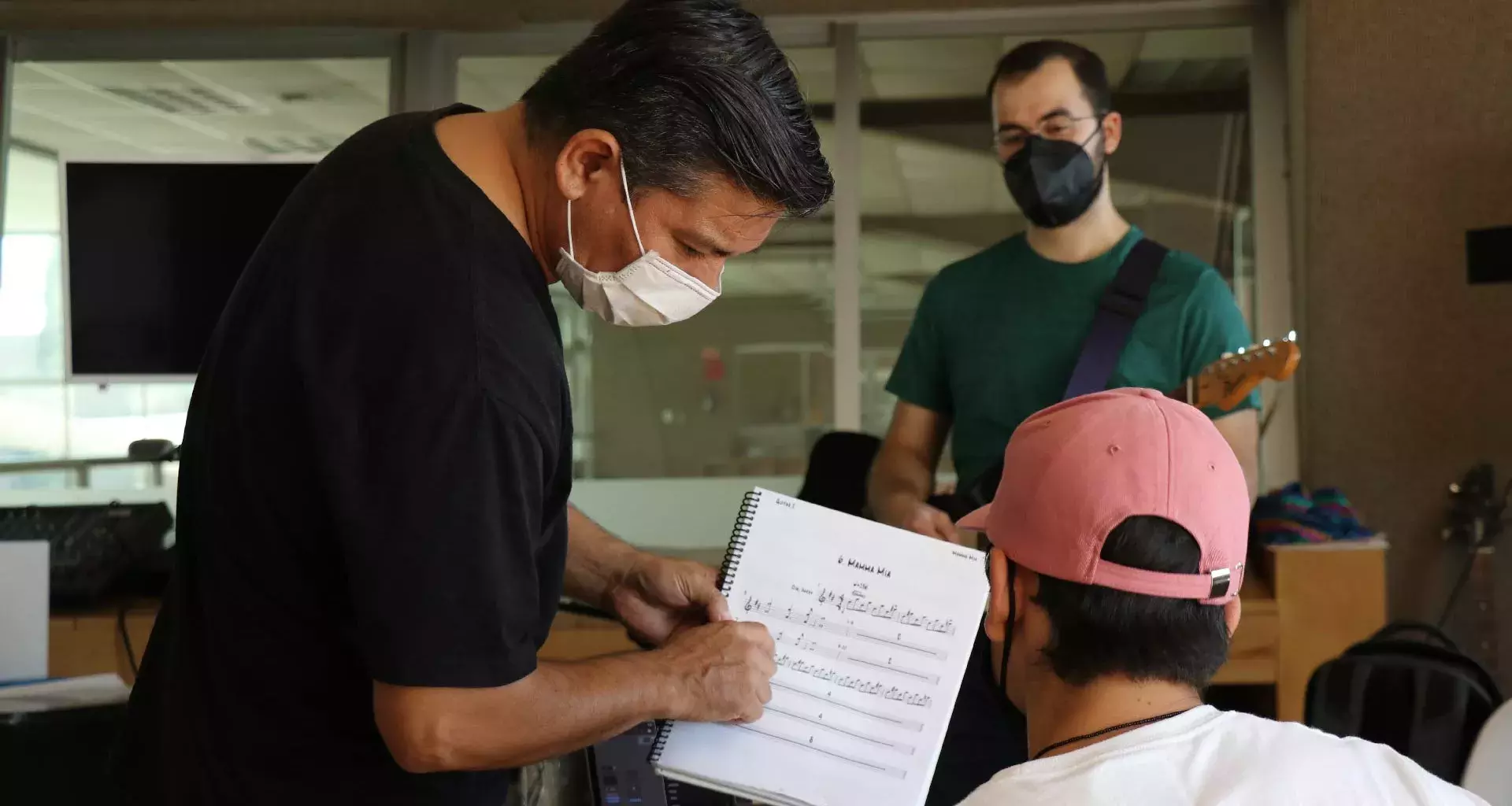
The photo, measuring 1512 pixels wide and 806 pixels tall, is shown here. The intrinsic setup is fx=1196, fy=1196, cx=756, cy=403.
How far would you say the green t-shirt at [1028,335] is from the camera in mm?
1896

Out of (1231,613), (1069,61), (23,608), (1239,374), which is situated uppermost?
(1069,61)

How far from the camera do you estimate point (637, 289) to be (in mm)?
1139

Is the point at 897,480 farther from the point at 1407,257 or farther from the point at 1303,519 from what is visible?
the point at 1407,257

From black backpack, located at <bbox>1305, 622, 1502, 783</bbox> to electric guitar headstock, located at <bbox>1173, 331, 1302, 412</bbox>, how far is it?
64 cm

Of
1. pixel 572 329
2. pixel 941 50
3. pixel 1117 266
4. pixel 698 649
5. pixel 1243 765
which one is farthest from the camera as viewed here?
pixel 572 329

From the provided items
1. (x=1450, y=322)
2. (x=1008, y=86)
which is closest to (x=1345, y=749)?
(x=1008, y=86)

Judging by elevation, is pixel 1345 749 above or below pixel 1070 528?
below

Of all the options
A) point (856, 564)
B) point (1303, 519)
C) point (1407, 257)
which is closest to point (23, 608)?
point (856, 564)

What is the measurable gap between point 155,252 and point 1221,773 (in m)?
2.54

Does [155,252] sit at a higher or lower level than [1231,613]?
higher

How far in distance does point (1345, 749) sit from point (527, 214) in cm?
78

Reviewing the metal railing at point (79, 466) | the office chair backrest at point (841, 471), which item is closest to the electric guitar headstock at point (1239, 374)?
the office chair backrest at point (841, 471)

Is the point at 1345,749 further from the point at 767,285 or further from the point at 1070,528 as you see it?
the point at 767,285

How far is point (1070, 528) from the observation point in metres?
0.97
